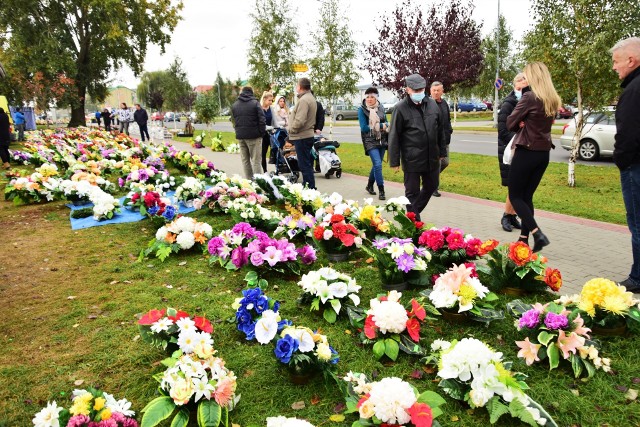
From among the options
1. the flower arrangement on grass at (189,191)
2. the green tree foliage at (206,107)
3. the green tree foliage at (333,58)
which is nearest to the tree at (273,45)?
the green tree foliage at (333,58)

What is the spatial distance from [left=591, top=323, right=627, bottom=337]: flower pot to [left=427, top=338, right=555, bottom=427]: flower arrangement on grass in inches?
40.1

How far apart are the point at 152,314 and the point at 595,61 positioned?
8.44 metres

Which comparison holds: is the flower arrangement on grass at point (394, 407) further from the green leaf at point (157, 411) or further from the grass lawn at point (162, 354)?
the green leaf at point (157, 411)

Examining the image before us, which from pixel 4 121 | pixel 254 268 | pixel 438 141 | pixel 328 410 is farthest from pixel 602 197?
pixel 4 121

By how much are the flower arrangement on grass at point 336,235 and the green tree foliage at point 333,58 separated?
14387 mm

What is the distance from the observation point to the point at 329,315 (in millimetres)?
3561

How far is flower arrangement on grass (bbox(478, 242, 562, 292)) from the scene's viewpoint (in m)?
3.72

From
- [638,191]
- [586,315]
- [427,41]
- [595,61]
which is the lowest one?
[586,315]

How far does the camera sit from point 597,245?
542 centimetres

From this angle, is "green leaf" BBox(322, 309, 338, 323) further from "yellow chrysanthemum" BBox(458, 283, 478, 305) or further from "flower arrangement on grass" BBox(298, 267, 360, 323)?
"yellow chrysanthemum" BBox(458, 283, 478, 305)

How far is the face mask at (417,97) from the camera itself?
205 inches

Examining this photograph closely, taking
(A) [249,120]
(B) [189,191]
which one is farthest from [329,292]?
(A) [249,120]

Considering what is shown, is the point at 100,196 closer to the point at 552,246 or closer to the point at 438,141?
the point at 438,141

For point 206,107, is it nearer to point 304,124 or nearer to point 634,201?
point 304,124
